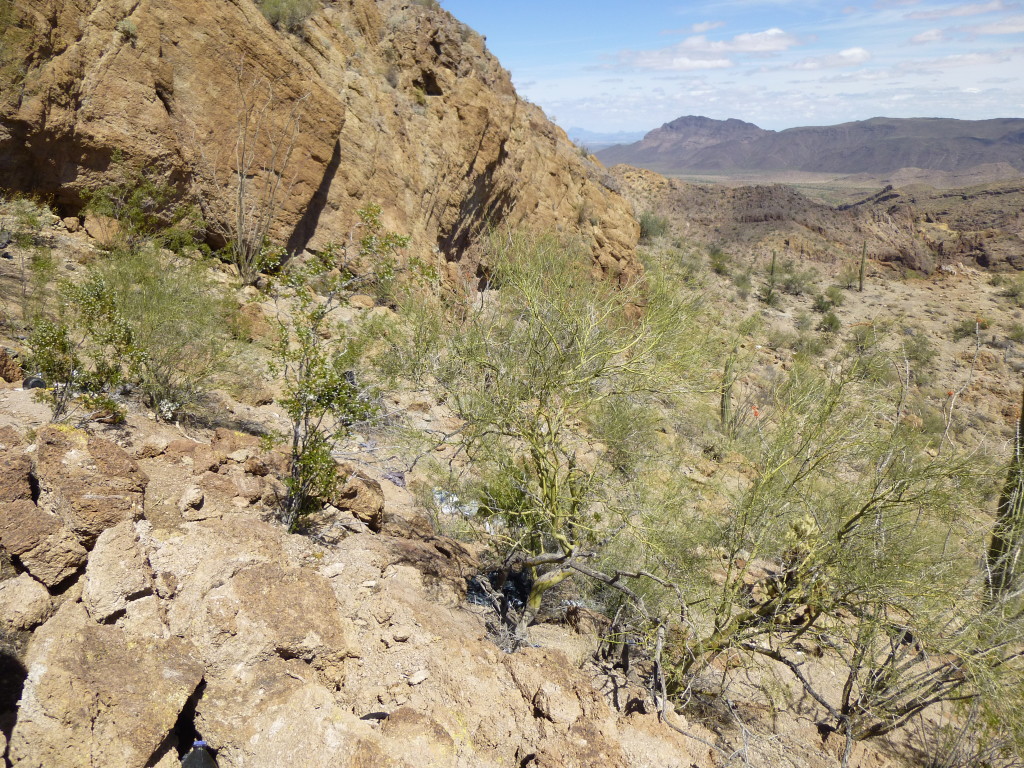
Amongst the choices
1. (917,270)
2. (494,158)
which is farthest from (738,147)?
(494,158)

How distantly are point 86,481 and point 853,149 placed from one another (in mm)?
178231

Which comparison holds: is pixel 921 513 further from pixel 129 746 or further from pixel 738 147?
pixel 738 147

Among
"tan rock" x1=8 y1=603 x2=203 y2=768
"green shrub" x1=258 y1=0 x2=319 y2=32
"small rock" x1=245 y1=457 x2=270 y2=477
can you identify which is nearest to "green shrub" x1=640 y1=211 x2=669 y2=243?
"green shrub" x1=258 y1=0 x2=319 y2=32

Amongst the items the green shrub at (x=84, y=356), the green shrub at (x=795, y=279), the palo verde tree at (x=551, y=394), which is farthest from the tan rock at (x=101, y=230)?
the green shrub at (x=795, y=279)

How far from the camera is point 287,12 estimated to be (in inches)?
404

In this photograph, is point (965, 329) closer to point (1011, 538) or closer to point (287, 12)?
point (1011, 538)

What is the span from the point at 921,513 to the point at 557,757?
422 centimetres

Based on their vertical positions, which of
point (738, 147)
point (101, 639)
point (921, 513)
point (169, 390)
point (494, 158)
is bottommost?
point (921, 513)

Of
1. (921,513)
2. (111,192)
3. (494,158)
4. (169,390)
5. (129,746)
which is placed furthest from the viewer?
(494,158)

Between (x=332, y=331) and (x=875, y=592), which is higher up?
(x=332, y=331)

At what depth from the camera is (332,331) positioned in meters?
9.37

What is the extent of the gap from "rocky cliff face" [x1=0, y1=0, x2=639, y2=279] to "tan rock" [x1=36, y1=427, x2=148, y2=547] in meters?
5.93

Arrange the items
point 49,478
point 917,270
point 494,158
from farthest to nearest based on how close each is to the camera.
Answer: point 917,270 < point 494,158 < point 49,478

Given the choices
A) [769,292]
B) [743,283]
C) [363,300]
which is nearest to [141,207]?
[363,300]
